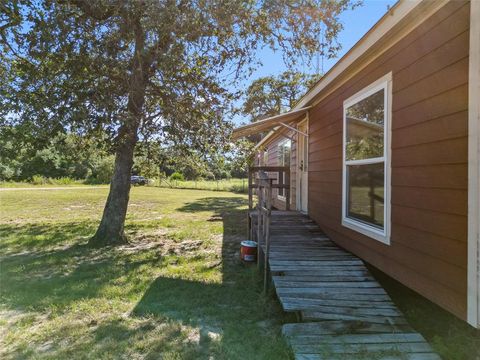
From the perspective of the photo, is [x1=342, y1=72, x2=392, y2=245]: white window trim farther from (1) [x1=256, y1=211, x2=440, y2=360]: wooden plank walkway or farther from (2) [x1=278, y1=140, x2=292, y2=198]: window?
(2) [x1=278, y1=140, x2=292, y2=198]: window

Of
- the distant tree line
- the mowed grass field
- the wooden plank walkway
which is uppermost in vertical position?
the distant tree line

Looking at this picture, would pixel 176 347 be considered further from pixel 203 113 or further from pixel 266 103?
pixel 266 103

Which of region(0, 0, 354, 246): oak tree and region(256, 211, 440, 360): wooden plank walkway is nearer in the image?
region(256, 211, 440, 360): wooden plank walkway

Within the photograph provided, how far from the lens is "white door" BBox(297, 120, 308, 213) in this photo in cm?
679

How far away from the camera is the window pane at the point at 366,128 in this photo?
146 inches

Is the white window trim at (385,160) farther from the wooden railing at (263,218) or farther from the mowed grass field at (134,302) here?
the mowed grass field at (134,302)

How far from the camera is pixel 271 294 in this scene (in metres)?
4.05

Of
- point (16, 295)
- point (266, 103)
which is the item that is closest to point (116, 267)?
point (16, 295)

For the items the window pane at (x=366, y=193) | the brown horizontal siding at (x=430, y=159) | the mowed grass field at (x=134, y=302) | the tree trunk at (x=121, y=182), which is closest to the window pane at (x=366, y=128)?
the window pane at (x=366, y=193)

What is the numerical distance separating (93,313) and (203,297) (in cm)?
120

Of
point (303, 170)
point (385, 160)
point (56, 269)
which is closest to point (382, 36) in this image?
point (385, 160)

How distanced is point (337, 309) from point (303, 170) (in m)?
4.18

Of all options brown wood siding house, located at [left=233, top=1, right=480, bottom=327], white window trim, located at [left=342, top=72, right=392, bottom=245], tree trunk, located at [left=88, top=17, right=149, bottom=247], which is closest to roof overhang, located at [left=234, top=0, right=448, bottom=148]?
brown wood siding house, located at [left=233, top=1, right=480, bottom=327]

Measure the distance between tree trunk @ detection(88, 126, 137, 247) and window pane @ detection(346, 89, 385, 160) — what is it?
4350 mm
